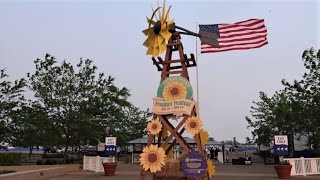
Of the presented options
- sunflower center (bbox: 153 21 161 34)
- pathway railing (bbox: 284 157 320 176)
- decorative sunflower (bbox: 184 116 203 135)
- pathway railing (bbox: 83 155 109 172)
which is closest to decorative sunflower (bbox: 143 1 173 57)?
sunflower center (bbox: 153 21 161 34)

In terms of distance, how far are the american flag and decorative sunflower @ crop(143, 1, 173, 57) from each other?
216 centimetres

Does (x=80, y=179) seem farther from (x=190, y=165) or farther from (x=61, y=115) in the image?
(x=61, y=115)

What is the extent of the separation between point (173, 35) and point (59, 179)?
371 inches

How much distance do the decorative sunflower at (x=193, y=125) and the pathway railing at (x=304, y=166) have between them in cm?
918

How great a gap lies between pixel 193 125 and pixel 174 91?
131 cm

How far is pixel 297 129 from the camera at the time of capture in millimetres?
25172

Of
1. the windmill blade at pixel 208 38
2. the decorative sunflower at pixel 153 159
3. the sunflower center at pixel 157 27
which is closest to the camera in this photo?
the decorative sunflower at pixel 153 159

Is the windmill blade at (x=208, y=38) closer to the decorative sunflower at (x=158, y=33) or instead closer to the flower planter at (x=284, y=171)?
the decorative sunflower at (x=158, y=33)

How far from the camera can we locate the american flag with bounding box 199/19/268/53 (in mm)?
14062

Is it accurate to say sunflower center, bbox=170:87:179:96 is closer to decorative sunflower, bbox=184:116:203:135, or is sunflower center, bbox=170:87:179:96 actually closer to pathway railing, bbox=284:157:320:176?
decorative sunflower, bbox=184:116:203:135

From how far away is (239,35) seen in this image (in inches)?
561

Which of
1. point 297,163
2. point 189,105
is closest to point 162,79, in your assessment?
point 189,105

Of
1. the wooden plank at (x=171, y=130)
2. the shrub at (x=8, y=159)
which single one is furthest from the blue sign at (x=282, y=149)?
the shrub at (x=8, y=159)

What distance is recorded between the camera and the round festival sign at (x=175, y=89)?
1169 cm
